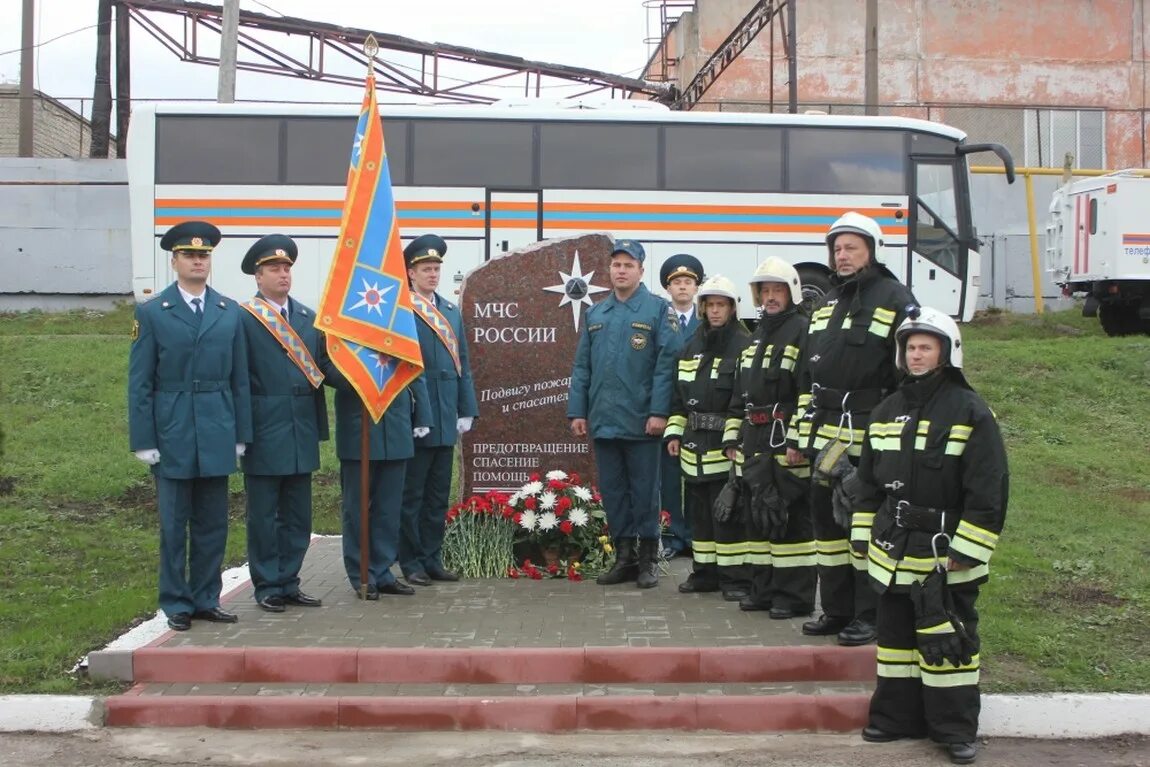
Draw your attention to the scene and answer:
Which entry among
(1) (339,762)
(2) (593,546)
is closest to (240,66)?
(2) (593,546)

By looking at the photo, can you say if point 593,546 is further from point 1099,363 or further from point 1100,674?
point 1099,363

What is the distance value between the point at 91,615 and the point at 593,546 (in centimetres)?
316

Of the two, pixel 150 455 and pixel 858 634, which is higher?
pixel 150 455

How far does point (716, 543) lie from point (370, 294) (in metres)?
2.54

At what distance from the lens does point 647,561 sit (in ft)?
26.8

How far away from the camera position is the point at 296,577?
7551mm

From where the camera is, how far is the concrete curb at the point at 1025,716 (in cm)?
579

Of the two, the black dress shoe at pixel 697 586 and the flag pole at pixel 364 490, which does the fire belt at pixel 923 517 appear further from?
the flag pole at pixel 364 490

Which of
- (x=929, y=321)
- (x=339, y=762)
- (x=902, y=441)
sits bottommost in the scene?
(x=339, y=762)

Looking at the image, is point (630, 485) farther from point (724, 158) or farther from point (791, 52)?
point (791, 52)

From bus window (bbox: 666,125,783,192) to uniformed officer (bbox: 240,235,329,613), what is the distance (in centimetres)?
1169

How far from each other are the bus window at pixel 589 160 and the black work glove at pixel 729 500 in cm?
1146

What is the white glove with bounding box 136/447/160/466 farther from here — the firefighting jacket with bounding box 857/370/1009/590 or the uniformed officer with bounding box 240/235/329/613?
the firefighting jacket with bounding box 857/370/1009/590

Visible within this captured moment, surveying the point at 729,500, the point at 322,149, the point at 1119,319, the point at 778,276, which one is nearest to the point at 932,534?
the point at 729,500
